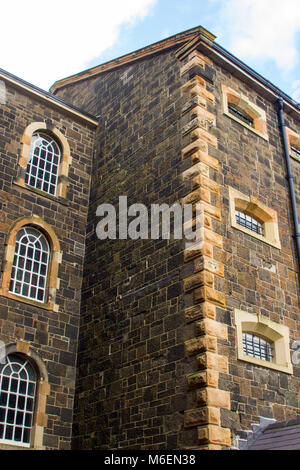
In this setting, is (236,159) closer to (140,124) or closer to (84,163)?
(140,124)

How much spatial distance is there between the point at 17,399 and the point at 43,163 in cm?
634

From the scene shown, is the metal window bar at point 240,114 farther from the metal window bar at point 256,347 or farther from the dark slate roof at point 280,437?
the dark slate roof at point 280,437

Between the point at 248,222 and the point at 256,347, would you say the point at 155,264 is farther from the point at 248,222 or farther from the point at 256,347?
the point at 256,347

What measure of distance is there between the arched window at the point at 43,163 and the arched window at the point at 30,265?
1.45m

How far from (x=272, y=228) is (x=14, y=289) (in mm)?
6411

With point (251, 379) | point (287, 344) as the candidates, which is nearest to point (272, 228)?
point (287, 344)

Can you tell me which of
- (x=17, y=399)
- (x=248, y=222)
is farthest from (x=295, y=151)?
(x=17, y=399)

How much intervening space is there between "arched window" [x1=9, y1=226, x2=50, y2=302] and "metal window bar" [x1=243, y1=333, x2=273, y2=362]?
199 inches

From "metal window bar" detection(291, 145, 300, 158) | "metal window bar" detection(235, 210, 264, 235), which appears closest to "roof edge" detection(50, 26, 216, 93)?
"metal window bar" detection(291, 145, 300, 158)

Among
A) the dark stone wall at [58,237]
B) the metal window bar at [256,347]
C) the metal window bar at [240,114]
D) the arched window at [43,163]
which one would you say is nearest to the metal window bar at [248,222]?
the metal window bar at [256,347]

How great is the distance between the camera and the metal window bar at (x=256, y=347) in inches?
464

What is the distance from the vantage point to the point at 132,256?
13.3 metres

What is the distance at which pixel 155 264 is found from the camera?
1247 cm
